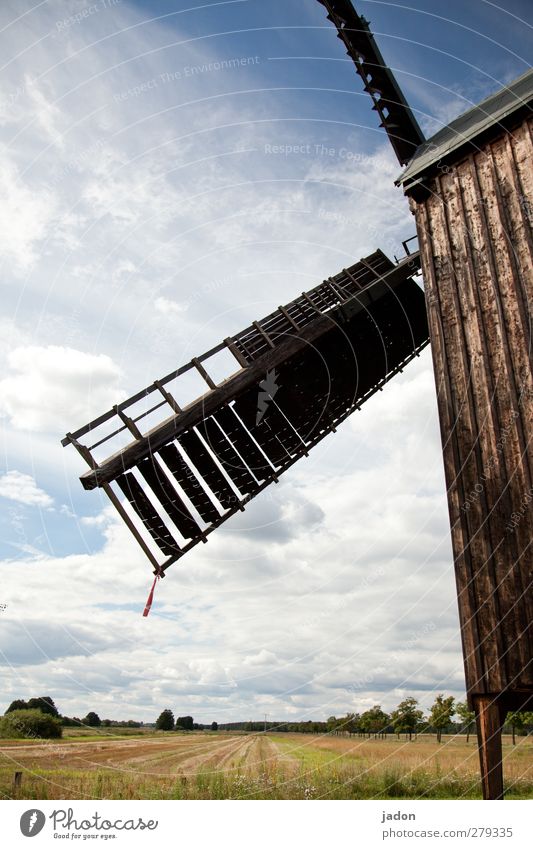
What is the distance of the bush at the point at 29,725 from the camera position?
8.04m

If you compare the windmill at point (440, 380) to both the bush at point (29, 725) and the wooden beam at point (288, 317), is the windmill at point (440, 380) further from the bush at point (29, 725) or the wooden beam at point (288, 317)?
the bush at point (29, 725)

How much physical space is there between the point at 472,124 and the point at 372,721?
12679mm

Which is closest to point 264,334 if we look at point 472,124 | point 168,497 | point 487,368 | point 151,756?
point 168,497

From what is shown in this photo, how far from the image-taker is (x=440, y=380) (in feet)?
23.6

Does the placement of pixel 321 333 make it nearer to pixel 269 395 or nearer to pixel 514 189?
pixel 269 395

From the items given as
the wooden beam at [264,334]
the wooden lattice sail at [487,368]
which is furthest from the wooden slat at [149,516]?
the wooden lattice sail at [487,368]

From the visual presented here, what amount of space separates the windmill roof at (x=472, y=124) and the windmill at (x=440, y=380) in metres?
0.03

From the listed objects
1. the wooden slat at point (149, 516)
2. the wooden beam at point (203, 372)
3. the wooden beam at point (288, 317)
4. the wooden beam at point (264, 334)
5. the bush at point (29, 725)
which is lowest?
the bush at point (29, 725)

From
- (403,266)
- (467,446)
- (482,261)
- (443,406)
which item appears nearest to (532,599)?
(467,446)

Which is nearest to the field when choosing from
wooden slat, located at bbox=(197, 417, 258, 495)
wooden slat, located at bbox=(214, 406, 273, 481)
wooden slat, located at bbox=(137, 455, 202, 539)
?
A: wooden slat, located at bbox=(137, 455, 202, 539)

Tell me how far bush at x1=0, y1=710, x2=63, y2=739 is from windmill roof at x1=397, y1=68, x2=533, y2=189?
9.88 metres

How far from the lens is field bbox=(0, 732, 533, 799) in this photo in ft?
24.2

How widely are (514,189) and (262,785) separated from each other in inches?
364

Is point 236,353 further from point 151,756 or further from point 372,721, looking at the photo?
point 372,721
